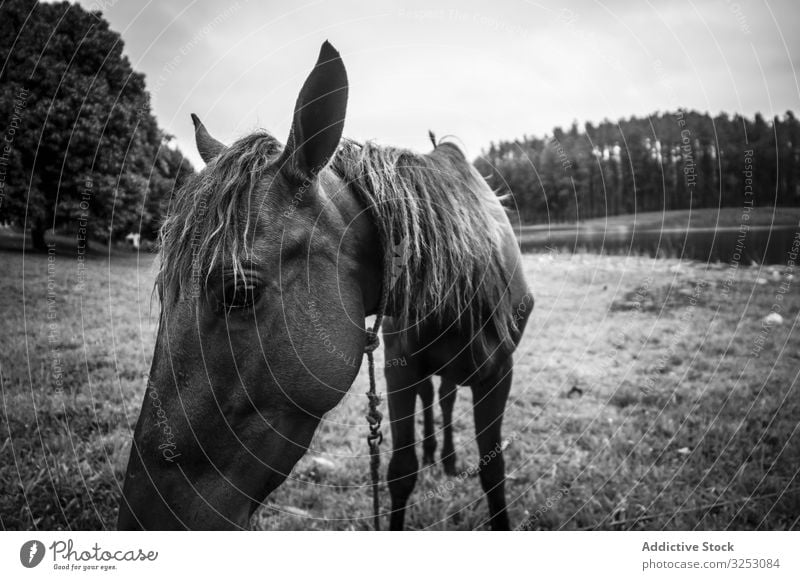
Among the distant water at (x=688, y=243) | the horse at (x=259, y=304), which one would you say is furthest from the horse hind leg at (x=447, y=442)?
the distant water at (x=688, y=243)

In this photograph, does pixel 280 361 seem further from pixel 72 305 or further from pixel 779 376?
pixel 72 305

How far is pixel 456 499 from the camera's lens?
3.50 metres

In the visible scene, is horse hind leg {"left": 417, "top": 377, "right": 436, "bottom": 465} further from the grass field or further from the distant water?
the distant water

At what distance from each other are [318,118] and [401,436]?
2.34m

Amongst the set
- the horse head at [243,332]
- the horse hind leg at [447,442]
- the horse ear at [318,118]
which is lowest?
the horse hind leg at [447,442]

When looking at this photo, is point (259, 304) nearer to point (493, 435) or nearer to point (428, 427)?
point (493, 435)

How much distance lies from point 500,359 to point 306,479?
235 centimetres

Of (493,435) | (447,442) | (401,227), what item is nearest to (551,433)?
(447,442)

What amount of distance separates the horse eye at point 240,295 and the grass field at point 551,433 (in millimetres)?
532

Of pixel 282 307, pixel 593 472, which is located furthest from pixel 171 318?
pixel 593 472

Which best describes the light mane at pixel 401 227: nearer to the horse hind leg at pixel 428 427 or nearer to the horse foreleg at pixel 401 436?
the horse foreleg at pixel 401 436

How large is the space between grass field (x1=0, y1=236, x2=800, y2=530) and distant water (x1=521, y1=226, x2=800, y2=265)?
2483 millimetres

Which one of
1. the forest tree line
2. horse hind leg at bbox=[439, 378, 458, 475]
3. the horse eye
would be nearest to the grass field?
horse hind leg at bbox=[439, 378, 458, 475]

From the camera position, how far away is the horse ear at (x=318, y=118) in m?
1.41
